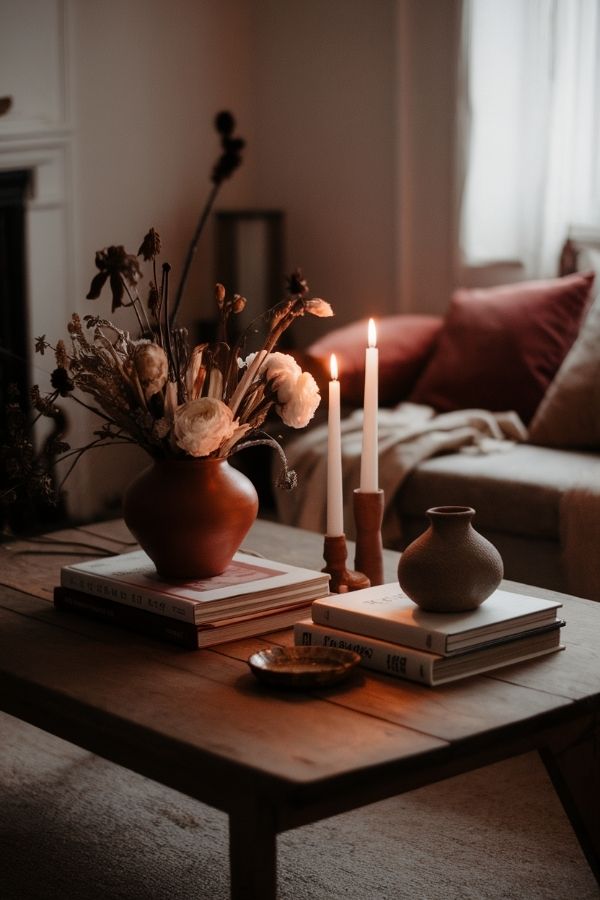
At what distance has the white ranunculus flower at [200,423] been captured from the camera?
60.3 inches

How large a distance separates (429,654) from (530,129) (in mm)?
2916

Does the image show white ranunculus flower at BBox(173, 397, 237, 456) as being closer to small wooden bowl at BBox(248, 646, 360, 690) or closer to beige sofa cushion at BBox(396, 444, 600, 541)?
small wooden bowl at BBox(248, 646, 360, 690)

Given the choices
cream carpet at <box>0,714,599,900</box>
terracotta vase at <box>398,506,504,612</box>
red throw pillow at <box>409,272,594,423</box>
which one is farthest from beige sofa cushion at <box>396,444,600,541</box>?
terracotta vase at <box>398,506,504,612</box>

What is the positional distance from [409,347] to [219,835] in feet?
6.75

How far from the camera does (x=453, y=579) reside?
4.65ft

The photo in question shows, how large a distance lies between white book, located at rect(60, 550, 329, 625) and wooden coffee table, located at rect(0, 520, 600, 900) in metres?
0.05

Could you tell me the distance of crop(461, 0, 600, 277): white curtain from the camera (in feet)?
12.2

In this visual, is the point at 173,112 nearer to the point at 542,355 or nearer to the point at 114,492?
the point at 114,492

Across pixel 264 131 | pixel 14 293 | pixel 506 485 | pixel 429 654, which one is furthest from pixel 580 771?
pixel 264 131

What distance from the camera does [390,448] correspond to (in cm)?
308

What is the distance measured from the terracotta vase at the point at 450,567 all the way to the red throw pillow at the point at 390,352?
203 centimetres

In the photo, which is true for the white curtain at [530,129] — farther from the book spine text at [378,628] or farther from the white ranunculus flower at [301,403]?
the book spine text at [378,628]

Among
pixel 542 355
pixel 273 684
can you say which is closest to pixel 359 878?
pixel 273 684

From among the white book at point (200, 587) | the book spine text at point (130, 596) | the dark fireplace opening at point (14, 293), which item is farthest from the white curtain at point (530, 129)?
the book spine text at point (130, 596)
